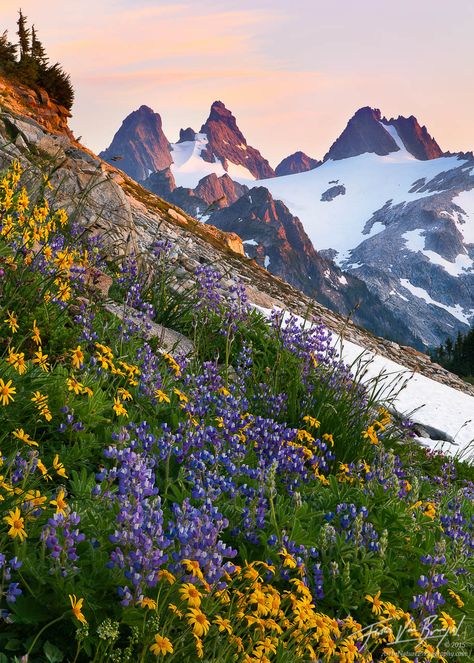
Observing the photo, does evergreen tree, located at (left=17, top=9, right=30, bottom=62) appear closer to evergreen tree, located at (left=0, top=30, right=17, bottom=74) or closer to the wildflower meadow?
evergreen tree, located at (left=0, top=30, right=17, bottom=74)

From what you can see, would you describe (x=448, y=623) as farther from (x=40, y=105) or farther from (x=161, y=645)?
(x=40, y=105)

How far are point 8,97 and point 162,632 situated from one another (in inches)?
1240

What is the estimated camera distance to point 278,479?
442 cm

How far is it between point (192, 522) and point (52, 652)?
2.40ft

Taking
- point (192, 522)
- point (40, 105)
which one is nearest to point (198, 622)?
point (192, 522)

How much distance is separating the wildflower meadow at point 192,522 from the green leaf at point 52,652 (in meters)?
0.01

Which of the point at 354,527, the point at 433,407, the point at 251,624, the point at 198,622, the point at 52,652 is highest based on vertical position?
the point at 433,407

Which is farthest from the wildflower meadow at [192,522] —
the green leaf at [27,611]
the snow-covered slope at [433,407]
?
the snow-covered slope at [433,407]

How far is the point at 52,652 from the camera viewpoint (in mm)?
2340

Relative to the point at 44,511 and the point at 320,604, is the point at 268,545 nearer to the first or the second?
the point at 320,604

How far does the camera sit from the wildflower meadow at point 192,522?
245 cm

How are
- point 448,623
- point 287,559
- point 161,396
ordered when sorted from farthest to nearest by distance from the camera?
point 161,396 < point 448,623 < point 287,559

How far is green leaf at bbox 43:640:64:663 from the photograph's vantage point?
91.1 inches

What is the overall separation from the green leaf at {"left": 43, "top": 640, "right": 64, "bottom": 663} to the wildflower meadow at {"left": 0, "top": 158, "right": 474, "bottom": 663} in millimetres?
11
